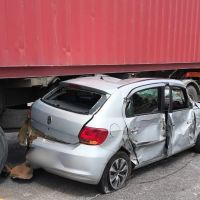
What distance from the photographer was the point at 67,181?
5609 millimetres

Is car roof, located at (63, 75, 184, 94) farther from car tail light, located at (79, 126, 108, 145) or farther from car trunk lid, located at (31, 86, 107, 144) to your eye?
car tail light, located at (79, 126, 108, 145)

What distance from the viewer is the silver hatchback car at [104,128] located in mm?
4984

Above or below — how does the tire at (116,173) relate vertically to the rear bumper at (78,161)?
below

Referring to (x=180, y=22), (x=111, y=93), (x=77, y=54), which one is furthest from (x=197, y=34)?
(x=111, y=93)

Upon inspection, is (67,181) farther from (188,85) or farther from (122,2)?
(188,85)

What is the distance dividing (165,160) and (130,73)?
281 centimetres

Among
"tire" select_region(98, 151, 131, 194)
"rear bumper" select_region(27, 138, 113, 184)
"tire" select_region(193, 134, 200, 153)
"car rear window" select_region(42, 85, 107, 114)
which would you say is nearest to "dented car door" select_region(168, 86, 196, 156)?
"tire" select_region(193, 134, 200, 153)

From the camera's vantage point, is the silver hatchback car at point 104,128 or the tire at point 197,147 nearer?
the silver hatchback car at point 104,128

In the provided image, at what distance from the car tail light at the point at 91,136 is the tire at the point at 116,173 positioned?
36 cm

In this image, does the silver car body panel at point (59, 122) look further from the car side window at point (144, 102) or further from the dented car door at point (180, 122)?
the dented car door at point (180, 122)

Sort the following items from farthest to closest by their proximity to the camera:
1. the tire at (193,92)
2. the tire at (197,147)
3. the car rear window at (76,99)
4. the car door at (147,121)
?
1. the tire at (193,92)
2. the tire at (197,147)
3. the car door at (147,121)
4. the car rear window at (76,99)

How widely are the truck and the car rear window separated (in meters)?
0.91

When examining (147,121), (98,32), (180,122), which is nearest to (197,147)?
(180,122)

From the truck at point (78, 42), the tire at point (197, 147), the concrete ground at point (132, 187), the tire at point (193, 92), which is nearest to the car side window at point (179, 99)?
the tire at point (197, 147)
